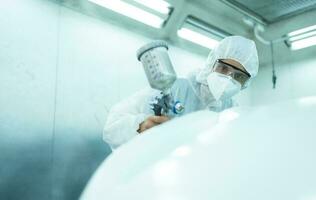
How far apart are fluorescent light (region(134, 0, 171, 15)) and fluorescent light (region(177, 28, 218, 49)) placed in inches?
9.8

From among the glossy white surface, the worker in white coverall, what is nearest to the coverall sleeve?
the worker in white coverall

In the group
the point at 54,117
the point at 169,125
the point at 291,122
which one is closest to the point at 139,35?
the point at 54,117

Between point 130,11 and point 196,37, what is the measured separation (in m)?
0.63

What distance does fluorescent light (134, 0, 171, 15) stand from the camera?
2.06m

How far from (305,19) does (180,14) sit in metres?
1.05

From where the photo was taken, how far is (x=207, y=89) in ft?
5.16

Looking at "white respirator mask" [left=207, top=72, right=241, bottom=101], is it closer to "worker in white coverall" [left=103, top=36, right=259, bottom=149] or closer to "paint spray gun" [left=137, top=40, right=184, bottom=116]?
"worker in white coverall" [left=103, top=36, right=259, bottom=149]

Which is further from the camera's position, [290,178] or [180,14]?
[180,14]

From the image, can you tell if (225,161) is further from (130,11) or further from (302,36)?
(302,36)

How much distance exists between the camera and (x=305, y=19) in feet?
9.12

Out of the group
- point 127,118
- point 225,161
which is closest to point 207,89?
point 127,118

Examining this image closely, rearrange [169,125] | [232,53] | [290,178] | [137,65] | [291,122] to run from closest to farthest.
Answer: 1. [290,178]
2. [291,122]
3. [169,125]
4. [232,53]
5. [137,65]

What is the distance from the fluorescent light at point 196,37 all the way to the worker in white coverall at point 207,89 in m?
0.81

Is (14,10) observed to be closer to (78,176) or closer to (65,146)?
(65,146)
